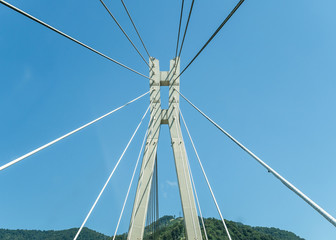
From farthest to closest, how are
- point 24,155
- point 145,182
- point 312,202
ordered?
1. point 145,182
2. point 24,155
3. point 312,202

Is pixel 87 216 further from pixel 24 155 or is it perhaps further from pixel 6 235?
pixel 6 235

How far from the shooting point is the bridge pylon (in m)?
5.93

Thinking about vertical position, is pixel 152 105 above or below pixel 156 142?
above

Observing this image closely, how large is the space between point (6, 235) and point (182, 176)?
78.3 meters

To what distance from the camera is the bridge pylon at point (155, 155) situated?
5.93m

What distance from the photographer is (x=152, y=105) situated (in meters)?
7.68

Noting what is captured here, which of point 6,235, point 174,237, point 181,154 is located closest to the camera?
point 181,154

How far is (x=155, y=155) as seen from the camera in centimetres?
708

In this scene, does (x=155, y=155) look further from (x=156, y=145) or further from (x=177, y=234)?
(x=177, y=234)

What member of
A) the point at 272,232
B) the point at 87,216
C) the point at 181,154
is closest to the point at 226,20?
the point at 87,216

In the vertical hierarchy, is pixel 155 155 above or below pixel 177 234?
below

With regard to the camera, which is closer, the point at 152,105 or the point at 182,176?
the point at 182,176

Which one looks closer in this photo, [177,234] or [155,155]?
[155,155]

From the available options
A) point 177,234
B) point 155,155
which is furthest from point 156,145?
point 177,234
